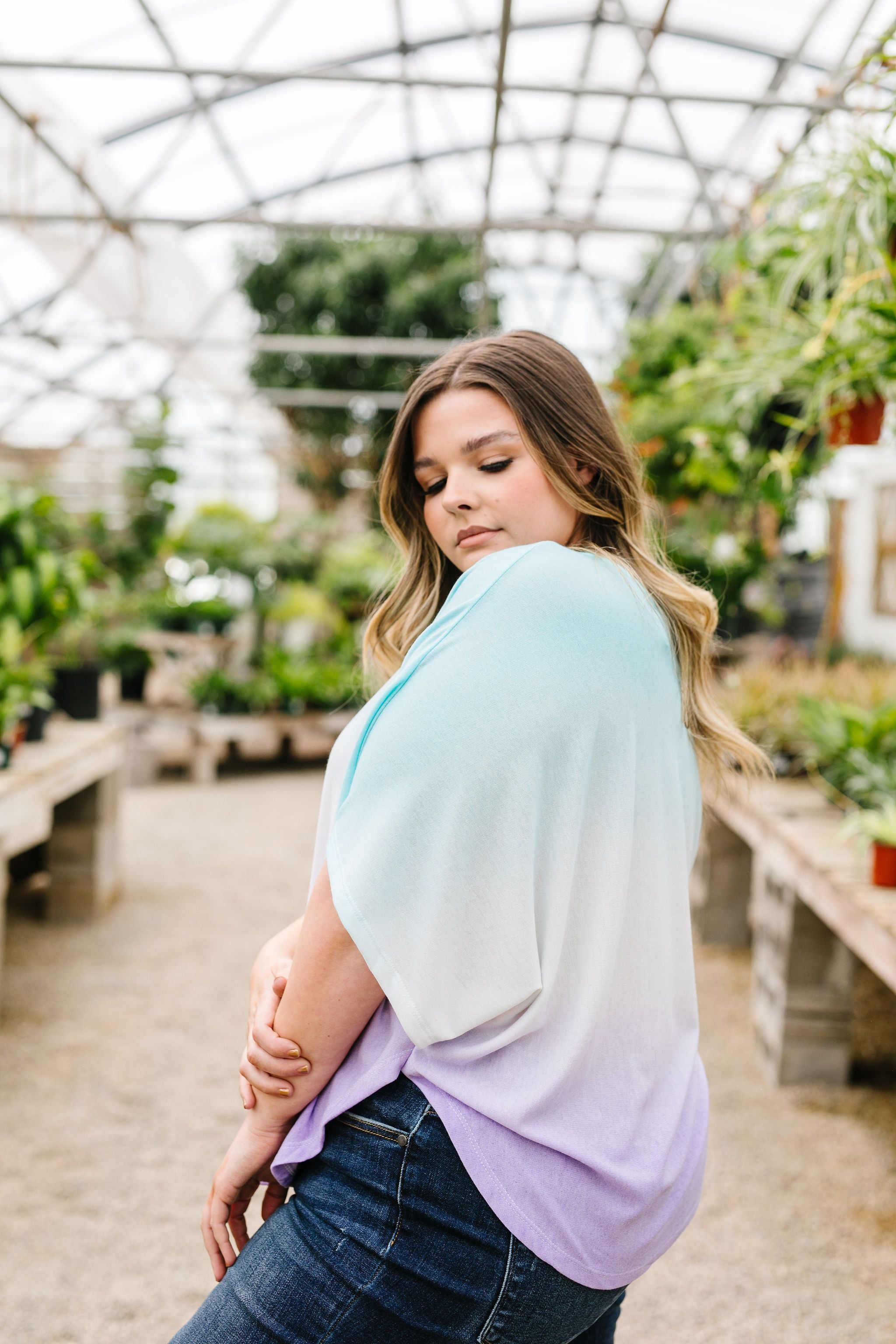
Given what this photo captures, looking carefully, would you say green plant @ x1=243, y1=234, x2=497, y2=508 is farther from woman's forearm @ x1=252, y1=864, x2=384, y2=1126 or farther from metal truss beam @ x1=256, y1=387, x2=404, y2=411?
woman's forearm @ x1=252, y1=864, x2=384, y2=1126

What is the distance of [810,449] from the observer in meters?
3.05

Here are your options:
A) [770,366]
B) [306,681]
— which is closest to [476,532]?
[770,366]

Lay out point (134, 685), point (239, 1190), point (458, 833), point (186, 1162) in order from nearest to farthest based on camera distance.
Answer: point (458, 833) → point (239, 1190) → point (186, 1162) → point (134, 685)

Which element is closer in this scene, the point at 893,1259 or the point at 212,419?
the point at 893,1259

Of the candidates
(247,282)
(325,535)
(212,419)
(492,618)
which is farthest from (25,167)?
(212,419)

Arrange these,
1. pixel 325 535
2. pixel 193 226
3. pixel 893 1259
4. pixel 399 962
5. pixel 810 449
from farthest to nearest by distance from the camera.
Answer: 1. pixel 325 535
2. pixel 193 226
3. pixel 810 449
4. pixel 893 1259
5. pixel 399 962

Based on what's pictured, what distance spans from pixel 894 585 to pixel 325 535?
4.18 metres

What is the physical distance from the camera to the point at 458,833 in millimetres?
724

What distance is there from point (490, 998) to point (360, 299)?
31.6ft

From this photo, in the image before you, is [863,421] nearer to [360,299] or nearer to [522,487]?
[522,487]

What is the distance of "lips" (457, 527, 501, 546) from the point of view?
938mm

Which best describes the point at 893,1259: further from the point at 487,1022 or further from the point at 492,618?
the point at 492,618

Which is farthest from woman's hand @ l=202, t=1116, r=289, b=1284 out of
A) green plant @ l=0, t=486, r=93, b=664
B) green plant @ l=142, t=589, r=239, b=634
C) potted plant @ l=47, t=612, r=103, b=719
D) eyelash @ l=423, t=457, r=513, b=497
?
green plant @ l=142, t=589, r=239, b=634

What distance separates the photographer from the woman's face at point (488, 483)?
0.93 metres
